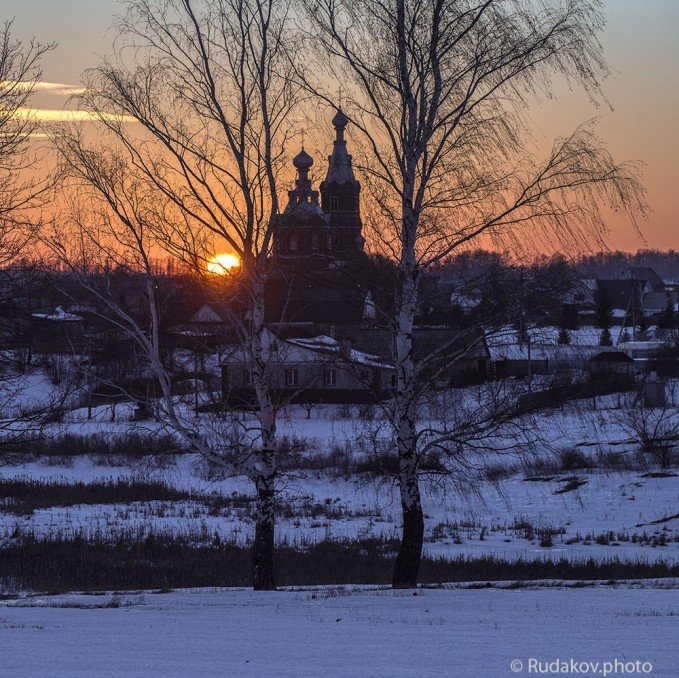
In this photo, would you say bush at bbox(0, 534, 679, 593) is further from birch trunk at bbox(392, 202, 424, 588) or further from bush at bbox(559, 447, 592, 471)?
bush at bbox(559, 447, 592, 471)

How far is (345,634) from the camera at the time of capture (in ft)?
28.7

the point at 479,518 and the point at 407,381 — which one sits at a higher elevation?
the point at 407,381

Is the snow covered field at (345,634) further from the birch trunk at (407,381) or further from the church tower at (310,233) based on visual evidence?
the church tower at (310,233)

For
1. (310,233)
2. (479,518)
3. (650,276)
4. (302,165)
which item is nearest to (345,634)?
(310,233)

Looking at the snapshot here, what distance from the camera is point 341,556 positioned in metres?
20.8

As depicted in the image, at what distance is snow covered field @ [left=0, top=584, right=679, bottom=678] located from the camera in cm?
708

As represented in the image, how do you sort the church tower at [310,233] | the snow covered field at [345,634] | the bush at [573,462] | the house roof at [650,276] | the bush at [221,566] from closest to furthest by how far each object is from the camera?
the snow covered field at [345,634]
the church tower at [310,233]
the bush at [221,566]
the bush at [573,462]
the house roof at [650,276]

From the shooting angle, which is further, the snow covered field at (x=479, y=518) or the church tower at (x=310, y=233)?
the snow covered field at (x=479, y=518)

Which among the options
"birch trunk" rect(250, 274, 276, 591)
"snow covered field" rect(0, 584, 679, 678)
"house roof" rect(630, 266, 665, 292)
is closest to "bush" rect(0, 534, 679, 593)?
"birch trunk" rect(250, 274, 276, 591)

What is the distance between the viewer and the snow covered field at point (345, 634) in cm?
708

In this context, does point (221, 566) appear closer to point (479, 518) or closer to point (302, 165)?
point (302, 165)

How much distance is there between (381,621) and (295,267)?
6071 millimetres

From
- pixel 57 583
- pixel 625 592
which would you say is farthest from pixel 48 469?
pixel 625 592

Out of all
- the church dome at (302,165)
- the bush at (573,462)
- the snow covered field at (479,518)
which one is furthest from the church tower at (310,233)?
the bush at (573,462)
